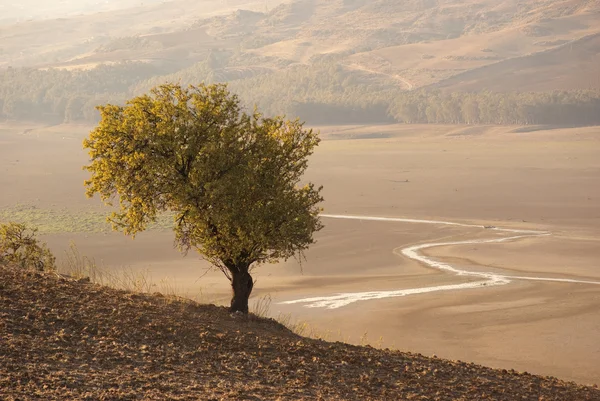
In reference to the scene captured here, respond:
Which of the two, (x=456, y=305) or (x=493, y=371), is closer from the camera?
(x=493, y=371)

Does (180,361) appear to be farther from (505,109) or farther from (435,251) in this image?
(505,109)

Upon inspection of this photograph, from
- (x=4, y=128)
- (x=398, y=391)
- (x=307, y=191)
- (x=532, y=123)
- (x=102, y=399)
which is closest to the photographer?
(x=102, y=399)

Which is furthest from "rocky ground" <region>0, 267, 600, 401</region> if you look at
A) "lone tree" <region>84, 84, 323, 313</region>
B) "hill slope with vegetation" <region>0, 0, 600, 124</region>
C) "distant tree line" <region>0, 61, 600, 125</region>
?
"hill slope with vegetation" <region>0, 0, 600, 124</region>

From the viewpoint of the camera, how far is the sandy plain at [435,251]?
21.7 meters

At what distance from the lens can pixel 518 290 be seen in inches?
1062

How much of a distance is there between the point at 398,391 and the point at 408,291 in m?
14.7

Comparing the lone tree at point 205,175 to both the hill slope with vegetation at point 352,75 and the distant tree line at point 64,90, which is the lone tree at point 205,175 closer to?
the hill slope with vegetation at point 352,75

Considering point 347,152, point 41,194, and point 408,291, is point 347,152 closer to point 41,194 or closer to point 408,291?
Answer: point 41,194

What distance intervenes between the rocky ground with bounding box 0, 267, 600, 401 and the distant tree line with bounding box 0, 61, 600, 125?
97779mm

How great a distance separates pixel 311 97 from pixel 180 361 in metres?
Result: 126

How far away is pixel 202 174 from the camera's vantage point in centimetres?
1617

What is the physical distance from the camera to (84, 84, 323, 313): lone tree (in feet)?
52.6

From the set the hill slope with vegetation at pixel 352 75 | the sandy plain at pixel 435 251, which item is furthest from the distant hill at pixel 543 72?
the sandy plain at pixel 435 251

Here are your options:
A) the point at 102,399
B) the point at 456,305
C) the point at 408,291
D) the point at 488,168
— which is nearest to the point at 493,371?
the point at 102,399
